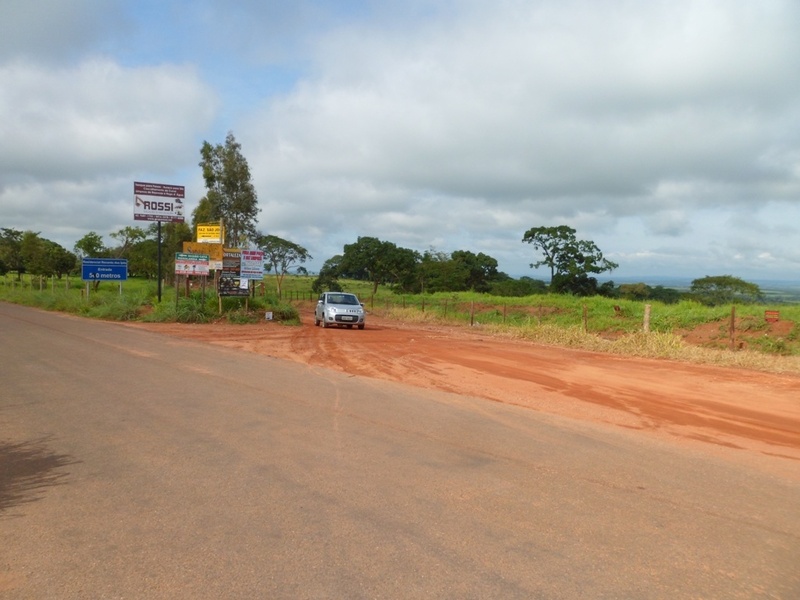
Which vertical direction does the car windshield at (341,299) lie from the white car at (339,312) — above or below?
above

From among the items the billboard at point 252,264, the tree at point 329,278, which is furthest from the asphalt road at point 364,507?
the tree at point 329,278

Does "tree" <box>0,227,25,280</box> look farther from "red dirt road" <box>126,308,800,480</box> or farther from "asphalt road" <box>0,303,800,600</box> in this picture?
"asphalt road" <box>0,303,800,600</box>

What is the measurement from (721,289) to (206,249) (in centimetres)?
4349

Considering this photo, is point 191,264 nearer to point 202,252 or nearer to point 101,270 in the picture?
point 202,252

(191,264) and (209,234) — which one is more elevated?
(209,234)

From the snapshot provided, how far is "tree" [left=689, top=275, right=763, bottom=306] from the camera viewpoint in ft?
165

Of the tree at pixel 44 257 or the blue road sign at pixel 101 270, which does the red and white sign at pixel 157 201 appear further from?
the tree at pixel 44 257

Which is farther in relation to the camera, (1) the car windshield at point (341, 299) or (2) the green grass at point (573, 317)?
(1) the car windshield at point (341, 299)

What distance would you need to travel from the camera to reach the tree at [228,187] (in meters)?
45.2

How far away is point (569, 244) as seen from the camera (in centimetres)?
6353

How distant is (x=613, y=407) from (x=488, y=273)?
229 ft

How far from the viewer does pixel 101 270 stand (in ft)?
119

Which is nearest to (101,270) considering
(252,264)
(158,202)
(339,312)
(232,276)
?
(158,202)

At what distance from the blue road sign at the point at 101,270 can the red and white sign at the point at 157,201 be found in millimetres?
7738
